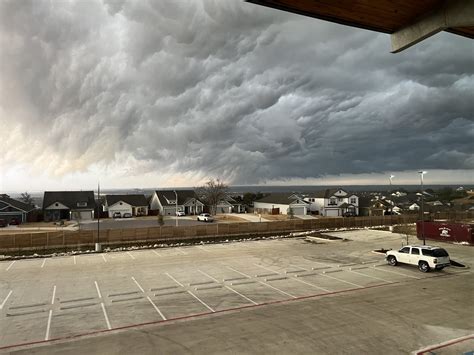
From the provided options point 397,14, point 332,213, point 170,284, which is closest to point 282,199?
point 332,213

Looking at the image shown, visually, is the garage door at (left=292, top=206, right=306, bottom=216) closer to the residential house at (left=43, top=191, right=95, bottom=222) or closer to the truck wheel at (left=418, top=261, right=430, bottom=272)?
the residential house at (left=43, top=191, right=95, bottom=222)

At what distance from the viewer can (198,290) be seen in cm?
2117

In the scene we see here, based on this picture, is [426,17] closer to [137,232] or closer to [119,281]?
[119,281]

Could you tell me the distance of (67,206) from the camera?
71.0 metres

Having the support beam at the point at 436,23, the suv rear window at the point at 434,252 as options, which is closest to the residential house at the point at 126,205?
the suv rear window at the point at 434,252

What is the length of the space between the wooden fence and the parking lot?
7.57 meters

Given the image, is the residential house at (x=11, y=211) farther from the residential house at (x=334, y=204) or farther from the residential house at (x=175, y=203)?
the residential house at (x=334, y=204)

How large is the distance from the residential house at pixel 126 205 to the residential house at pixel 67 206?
134 inches

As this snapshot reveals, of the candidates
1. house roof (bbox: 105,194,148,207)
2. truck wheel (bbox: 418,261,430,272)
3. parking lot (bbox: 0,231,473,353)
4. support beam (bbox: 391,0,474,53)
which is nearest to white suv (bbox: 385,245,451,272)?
truck wheel (bbox: 418,261,430,272)

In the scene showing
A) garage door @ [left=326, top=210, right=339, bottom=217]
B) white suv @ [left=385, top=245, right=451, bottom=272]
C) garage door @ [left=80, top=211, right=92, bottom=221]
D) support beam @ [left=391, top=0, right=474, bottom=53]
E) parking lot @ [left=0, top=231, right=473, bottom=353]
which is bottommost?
parking lot @ [left=0, top=231, right=473, bottom=353]

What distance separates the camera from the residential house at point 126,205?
74625mm

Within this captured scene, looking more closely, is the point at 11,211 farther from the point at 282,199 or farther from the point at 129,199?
the point at 282,199

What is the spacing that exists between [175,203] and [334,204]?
37991mm

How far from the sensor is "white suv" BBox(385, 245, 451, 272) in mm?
25438
